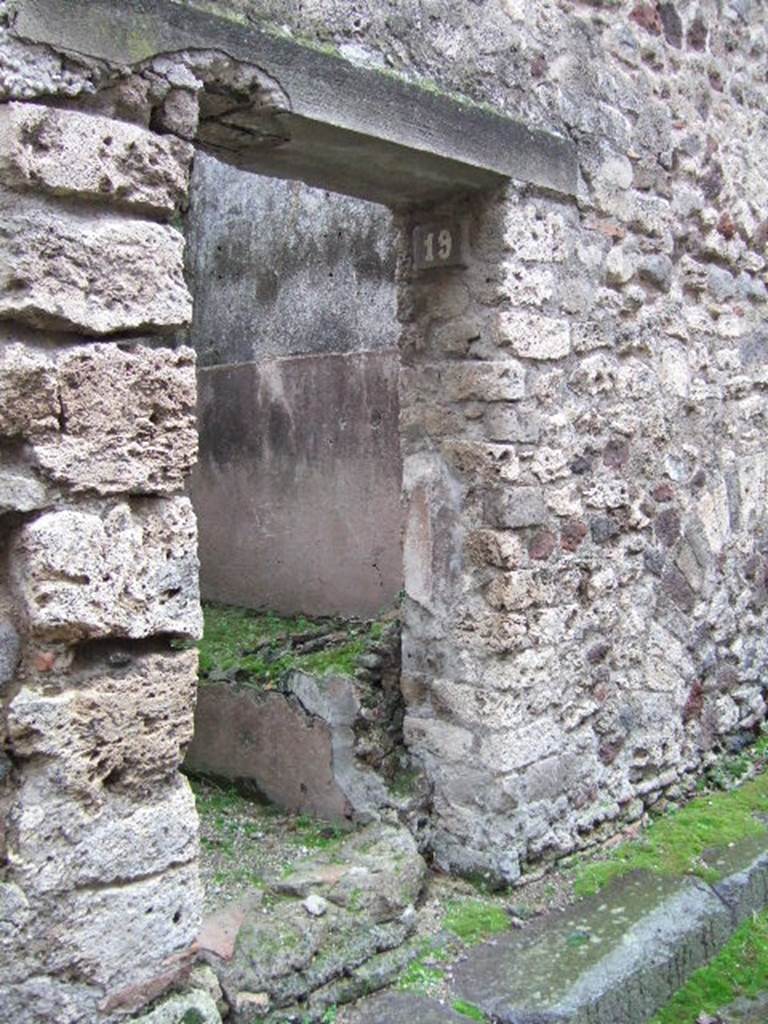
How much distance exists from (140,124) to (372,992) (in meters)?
2.22

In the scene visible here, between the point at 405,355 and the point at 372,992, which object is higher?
the point at 405,355

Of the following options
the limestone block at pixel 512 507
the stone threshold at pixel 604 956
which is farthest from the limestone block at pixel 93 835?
the limestone block at pixel 512 507

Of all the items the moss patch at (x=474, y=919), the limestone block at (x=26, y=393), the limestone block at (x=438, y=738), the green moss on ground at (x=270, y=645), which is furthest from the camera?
the green moss on ground at (x=270, y=645)

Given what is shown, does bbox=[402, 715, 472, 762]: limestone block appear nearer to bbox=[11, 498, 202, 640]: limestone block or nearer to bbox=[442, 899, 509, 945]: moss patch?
bbox=[442, 899, 509, 945]: moss patch

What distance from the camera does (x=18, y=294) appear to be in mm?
2100

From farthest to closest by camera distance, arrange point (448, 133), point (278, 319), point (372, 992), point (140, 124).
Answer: point (278, 319), point (448, 133), point (372, 992), point (140, 124)

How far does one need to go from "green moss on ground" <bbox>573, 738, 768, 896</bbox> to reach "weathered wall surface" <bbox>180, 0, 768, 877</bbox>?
0.11m

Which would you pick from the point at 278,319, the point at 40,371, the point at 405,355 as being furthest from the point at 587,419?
the point at 278,319

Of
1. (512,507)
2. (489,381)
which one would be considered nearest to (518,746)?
(512,507)

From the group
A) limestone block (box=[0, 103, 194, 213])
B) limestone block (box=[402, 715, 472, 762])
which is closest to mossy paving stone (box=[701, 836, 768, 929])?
limestone block (box=[402, 715, 472, 762])

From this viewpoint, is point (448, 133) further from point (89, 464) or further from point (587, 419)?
point (89, 464)

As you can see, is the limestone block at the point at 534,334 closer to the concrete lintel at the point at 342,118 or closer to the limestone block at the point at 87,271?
the concrete lintel at the point at 342,118

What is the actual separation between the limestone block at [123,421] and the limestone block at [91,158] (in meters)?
0.32

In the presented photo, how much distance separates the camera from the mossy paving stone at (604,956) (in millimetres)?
2832
